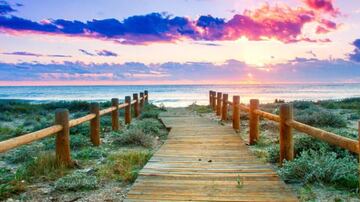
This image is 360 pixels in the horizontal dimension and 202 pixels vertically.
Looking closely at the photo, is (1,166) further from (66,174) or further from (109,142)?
(109,142)

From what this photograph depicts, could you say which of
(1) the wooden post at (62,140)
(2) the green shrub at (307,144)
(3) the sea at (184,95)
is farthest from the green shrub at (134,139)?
(3) the sea at (184,95)

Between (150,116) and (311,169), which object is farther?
(150,116)

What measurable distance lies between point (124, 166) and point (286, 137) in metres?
3.05

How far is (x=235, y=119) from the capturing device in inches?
512

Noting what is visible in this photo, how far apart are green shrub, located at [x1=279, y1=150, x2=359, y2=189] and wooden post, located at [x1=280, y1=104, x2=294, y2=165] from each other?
2.49 ft

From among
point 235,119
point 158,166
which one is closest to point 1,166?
point 158,166

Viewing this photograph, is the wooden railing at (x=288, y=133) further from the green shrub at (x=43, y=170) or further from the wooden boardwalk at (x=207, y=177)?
the green shrub at (x=43, y=170)

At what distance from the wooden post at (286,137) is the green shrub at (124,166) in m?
2.63

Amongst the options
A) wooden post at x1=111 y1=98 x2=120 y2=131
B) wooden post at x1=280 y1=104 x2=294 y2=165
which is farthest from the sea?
wooden post at x1=280 y1=104 x2=294 y2=165

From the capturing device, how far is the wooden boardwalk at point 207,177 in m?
5.02

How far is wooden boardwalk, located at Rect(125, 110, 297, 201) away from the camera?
502 cm

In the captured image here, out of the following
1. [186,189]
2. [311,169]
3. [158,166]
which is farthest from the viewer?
[158,166]

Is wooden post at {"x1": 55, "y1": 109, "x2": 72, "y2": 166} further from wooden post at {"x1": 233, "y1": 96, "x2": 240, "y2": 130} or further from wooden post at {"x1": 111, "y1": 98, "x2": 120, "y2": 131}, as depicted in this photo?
wooden post at {"x1": 233, "y1": 96, "x2": 240, "y2": 130}

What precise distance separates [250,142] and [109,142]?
13.0 ft
